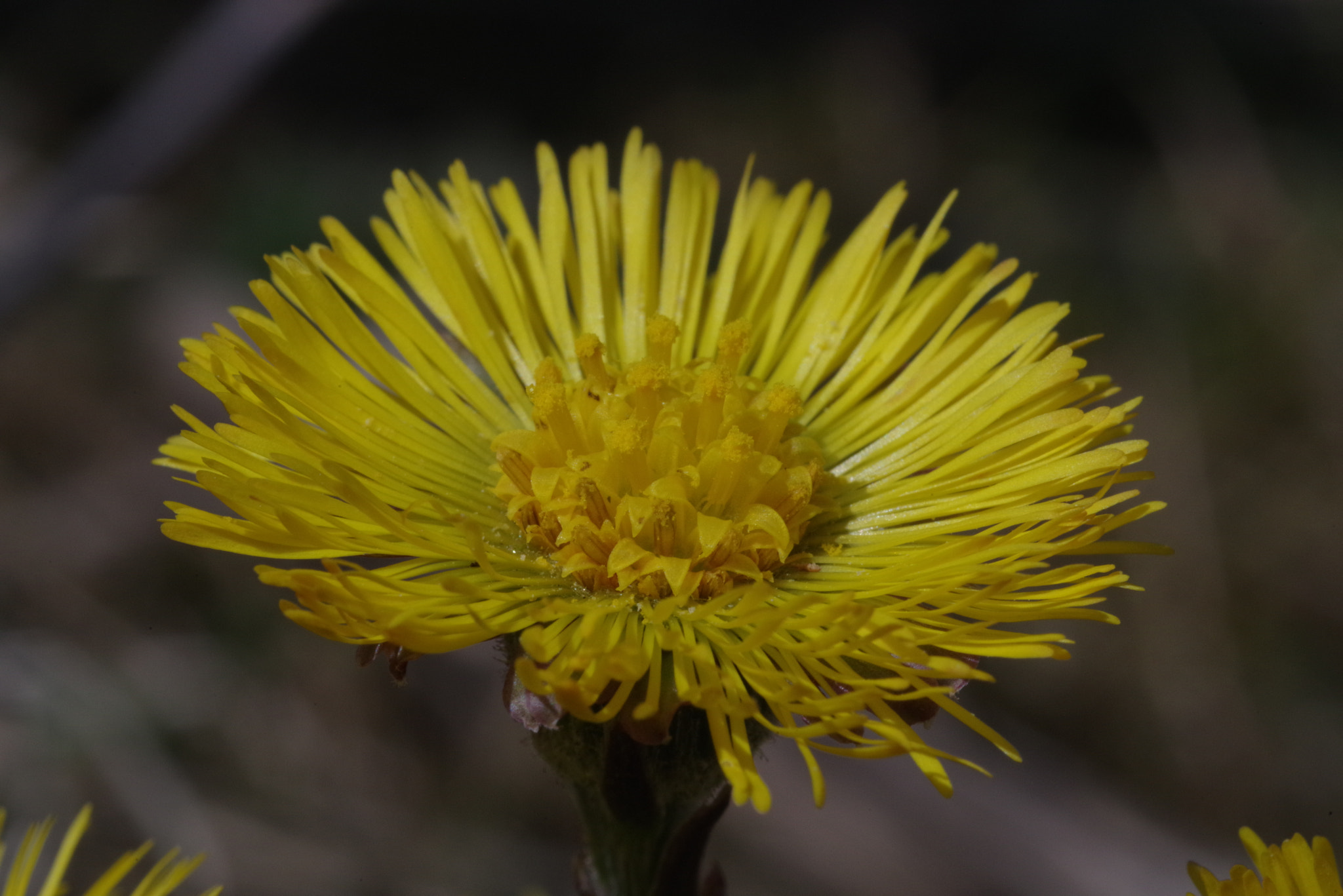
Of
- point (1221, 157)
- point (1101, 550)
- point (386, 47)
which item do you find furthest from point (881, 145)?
point (1101, 550)

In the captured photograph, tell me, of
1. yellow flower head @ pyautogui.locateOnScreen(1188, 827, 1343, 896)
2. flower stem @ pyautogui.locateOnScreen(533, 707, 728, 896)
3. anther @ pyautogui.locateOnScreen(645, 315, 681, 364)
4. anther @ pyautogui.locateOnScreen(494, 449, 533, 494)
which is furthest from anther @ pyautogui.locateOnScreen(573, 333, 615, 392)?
yellow flower head @ pyautogui.locateOnScreen(1188, 827, 1343, 896)

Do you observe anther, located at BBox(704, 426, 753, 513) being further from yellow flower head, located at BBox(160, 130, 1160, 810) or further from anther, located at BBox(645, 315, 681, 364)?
anther, located at BBox(645, 315, 681, 364)

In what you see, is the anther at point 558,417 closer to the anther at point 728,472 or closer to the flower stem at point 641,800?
the anther at point 728,472

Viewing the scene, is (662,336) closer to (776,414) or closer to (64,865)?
(776,414)

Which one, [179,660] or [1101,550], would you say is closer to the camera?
[1101,550]

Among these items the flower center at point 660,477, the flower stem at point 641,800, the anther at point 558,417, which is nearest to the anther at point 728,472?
the flower center at point 660,477

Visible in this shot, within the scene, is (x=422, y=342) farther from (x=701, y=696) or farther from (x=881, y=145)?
(x=881, y=145)

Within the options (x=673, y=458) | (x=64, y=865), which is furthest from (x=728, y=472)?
(x=64, y=865)
